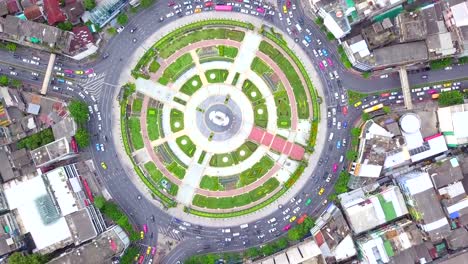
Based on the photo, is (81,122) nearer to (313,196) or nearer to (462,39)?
(313,196)

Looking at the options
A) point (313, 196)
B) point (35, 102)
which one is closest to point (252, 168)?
point (313, 196)

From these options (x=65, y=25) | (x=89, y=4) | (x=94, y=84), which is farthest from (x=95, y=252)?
(x=89, y=4)

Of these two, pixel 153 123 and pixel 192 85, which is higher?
pixel 192 85

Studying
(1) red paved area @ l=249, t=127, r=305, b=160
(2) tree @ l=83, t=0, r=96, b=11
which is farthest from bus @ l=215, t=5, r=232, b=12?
(1) red paved area @ l=249, t=127, r=305, b=160

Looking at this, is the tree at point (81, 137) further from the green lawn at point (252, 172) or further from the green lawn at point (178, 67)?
the green lawn at point (252, 172)

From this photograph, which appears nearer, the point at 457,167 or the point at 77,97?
the point at 457,167

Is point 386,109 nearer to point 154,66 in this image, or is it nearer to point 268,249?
point 268,249
